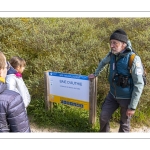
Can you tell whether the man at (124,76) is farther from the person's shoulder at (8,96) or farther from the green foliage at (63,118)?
the person's shoulder at (8,96)

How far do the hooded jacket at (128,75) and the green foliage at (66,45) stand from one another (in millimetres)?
1196

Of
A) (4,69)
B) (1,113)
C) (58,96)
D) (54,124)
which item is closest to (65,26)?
(58,96)

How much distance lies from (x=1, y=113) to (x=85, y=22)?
464 cm

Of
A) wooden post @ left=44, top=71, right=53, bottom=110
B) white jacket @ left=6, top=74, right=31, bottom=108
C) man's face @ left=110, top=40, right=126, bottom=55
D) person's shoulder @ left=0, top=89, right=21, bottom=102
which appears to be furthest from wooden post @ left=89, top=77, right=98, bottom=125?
person's shoulder @ left=0, top=89, right=21, bottom=102

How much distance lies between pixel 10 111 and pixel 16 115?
8 centimetres

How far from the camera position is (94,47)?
17.0 ft

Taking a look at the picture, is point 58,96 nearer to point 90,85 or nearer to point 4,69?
point 90,85

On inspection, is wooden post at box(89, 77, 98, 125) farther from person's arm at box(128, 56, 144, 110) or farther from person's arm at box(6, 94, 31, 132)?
person's arm at box(6, 94, 31, 132)

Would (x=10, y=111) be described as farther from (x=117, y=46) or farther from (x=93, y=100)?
(x=93, y=100)

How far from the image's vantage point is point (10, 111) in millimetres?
2143

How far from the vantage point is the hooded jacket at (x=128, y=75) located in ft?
9.53

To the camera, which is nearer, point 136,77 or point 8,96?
point 8,96

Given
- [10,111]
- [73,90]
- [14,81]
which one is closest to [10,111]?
[10,111]

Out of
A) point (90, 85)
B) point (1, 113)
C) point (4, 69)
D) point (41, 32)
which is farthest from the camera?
point (41, 32)
